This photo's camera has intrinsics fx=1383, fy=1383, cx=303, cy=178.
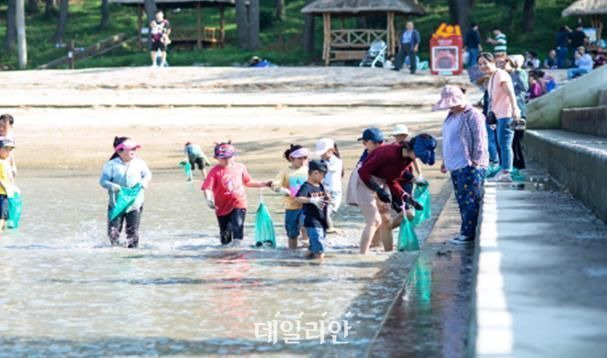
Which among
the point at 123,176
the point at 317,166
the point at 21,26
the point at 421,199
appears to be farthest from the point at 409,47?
the point at 317,166

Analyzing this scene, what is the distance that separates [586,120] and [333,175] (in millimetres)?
5845

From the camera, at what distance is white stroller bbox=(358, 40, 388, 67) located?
1710 inches

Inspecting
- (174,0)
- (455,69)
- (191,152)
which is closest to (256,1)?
(174,0)

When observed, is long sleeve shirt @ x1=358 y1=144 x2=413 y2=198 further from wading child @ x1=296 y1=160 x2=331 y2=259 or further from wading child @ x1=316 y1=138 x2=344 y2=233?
wading child @ x1=316 y1=138 x2=344 y2=233

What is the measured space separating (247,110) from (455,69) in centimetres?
699

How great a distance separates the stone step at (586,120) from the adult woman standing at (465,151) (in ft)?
17.5

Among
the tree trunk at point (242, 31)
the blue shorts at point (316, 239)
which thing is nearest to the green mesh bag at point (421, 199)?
the blue shorts at point (316, 239)

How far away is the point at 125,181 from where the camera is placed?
50.2 ft

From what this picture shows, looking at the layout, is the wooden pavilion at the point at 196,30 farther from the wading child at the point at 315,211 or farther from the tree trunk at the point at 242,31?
the wading child at the point at 315,211

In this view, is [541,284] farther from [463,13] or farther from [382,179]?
[463,13]

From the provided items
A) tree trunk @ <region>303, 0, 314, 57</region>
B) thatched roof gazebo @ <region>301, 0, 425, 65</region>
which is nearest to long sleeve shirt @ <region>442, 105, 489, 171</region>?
thatched roof gazebo @ <region>301, 0, 425, 65</region>

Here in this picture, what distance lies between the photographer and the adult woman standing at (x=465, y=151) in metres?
12.6

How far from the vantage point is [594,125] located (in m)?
19.2

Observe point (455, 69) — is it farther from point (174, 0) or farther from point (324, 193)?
point (324, 193)
